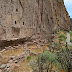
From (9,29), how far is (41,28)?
263 inches

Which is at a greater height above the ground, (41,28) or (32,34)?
(41,28)

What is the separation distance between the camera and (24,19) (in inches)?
395

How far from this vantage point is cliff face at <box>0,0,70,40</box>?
7622mm

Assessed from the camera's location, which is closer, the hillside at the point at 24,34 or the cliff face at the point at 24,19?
the hillside at the point at 24,34

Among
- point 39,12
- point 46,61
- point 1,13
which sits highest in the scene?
point 39,12

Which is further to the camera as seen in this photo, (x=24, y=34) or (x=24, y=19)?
(x=24, y=34)

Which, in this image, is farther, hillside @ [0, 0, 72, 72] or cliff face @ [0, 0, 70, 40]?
cliff face @ [0, 0, 70, 40]

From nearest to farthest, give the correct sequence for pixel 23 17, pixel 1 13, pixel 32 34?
pixel 1 13 < pixel 23 17 < pixel 32 34

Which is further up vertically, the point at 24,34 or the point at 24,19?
the point at 24,19

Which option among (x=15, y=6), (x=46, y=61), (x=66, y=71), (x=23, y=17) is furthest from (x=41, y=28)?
(x=66, y=71)

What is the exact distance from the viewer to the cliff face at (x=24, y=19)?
7.62 m

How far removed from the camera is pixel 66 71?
14.9 ft

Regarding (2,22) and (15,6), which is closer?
(2,22)

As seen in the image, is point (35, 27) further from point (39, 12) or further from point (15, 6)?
point (15, 6)
